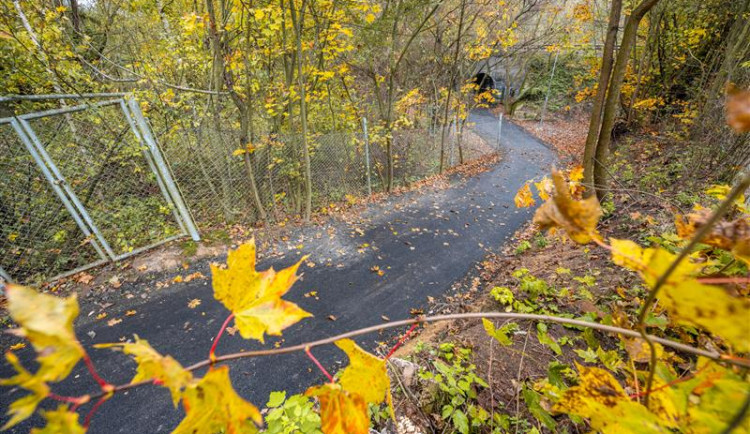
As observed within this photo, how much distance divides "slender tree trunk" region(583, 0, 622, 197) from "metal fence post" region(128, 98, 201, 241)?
5720 mm

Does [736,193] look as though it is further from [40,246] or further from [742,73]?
[742,73]

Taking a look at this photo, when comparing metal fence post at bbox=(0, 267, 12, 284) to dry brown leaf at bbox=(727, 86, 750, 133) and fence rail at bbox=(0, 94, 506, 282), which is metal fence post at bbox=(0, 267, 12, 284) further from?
dry brown leaf at bbox=(727, 86, 750, 133)

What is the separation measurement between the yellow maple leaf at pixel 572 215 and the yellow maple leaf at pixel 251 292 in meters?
0.53

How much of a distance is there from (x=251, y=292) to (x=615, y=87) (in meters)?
5.09

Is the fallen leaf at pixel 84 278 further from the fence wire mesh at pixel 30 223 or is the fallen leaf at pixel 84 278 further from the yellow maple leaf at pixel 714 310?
the yellow maple leaf at pixel 714 310

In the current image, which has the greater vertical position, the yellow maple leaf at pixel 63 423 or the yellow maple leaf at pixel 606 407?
the yellow maple leaf at pixel 63 423

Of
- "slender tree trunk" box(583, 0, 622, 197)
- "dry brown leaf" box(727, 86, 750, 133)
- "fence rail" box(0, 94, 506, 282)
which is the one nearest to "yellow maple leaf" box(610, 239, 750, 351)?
"dry brown leaf" box(727, 86, 750, 133)

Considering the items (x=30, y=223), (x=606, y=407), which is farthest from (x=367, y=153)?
(x=606, y=407)

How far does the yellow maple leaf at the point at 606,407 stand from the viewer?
21.3 inches

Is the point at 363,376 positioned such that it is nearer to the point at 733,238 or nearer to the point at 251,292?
the point at 251,292

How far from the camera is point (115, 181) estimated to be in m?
4.33

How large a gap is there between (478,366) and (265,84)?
20.8ft

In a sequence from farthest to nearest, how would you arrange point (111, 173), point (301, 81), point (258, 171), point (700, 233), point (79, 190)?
point (258, 171)
point (301, 81)
point (111, 173)
point (79, 190)
point (700, 233)

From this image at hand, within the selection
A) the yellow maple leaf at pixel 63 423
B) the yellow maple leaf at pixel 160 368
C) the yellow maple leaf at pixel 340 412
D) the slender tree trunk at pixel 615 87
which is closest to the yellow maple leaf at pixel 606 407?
the yellow maple leaf at pixel 340 412
